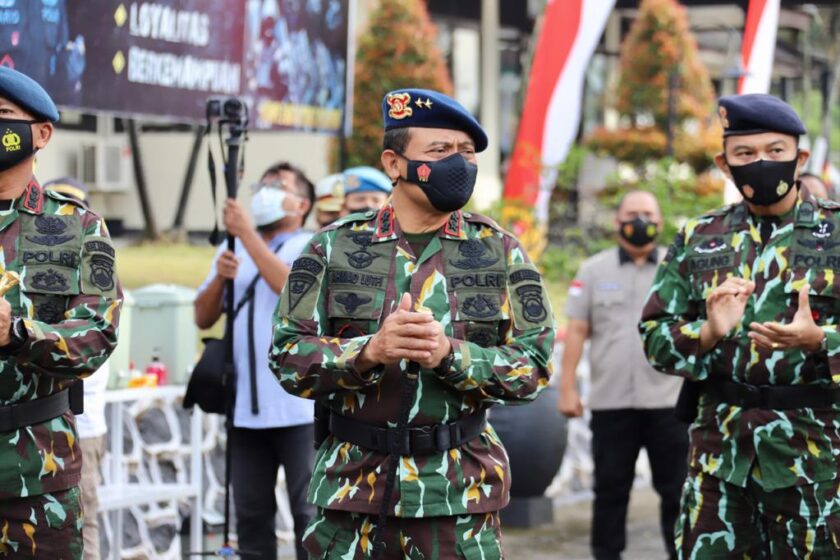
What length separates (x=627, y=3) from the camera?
945 inches

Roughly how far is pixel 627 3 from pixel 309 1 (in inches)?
608

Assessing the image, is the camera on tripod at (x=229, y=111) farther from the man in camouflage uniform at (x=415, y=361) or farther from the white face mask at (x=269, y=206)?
the man in camouflage uniform at (x=415, y=361)

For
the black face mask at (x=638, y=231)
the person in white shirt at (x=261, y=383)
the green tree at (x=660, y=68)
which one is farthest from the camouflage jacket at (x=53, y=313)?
the green tree at (x=660, y=68)

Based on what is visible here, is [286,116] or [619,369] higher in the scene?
[286,116]

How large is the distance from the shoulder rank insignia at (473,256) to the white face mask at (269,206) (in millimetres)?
2404

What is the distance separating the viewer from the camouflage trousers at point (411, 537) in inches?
165

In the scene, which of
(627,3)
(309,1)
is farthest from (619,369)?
(627,3)

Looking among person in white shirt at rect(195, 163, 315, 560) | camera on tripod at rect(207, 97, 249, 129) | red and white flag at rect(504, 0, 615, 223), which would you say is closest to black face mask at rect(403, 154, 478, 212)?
person in white shirt at rect(195, 163, 315, 560)

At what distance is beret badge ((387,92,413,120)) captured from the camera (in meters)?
4.36

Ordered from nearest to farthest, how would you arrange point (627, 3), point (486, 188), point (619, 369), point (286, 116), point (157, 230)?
1. point (619, 369)
2. point (286, 116)
3. point (157, 230)
4. point (486, 188)
5. point (627, 3)

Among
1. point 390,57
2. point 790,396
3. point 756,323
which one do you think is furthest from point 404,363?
point 390,57

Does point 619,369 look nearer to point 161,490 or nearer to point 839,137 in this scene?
point 161,490

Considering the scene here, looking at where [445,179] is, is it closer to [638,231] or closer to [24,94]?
[24,94]

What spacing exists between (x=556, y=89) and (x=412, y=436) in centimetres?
658
